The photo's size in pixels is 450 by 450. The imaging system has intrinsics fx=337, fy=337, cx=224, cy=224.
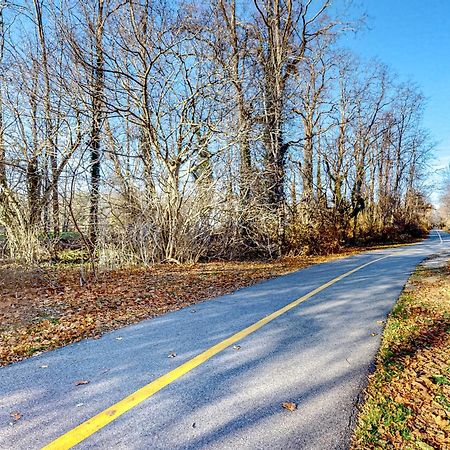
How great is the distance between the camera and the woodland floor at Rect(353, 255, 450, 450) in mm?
2301

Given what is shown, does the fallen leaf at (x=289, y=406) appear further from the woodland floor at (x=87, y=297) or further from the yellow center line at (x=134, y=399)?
the woodland floor at (x=87, y=297)

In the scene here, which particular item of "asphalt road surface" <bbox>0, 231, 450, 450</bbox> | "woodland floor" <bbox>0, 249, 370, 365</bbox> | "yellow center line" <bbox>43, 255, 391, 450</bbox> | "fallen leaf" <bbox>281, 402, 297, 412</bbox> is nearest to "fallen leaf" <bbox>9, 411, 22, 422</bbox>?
"asphalt road surface" <bbox>0, 231, 450, 450</bbox>

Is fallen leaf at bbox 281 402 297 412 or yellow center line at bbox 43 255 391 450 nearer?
yellow center line at bbox 43 255 391 450

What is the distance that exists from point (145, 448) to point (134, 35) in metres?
10.9

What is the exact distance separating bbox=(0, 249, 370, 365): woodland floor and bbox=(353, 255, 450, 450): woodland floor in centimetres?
332

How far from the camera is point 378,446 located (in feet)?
7.22

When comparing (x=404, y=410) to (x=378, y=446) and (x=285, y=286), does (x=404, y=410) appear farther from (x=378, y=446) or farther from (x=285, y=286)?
(x=285, y=286)

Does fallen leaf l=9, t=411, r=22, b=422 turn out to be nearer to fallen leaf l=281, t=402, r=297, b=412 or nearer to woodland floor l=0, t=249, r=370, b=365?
woodland floor l=0, t=249, r=370, b=365

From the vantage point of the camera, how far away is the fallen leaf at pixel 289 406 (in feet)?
8.50

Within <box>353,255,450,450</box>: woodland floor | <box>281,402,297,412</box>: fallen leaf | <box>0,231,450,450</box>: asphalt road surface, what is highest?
<box>0,231,450,450</box>: asphalt road surface

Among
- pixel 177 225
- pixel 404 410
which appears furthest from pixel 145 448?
pixel 177 225

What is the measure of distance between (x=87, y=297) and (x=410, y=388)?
5675 millimetres

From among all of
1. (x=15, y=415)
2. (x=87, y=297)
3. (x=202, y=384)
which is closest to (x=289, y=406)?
(x=202, y=384)

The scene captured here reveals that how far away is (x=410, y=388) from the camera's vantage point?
9.81 ft
